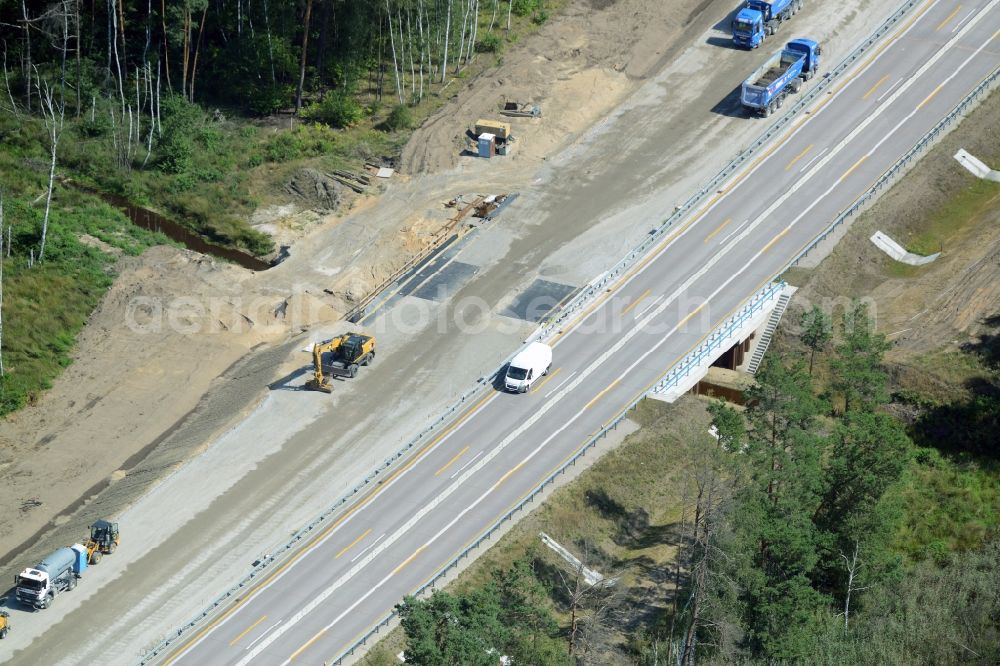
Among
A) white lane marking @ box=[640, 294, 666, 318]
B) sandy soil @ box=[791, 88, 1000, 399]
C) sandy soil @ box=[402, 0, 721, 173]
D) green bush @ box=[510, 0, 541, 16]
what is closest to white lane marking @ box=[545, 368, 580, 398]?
white lane marking @ box=[640, 294, 666, 318]

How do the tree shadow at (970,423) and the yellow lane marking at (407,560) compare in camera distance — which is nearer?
the yellow lane marking at (407,560)

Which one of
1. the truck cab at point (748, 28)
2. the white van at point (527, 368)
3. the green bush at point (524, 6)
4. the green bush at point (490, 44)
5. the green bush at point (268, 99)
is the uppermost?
the truck cab at point (748, 28)

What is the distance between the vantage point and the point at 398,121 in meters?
113

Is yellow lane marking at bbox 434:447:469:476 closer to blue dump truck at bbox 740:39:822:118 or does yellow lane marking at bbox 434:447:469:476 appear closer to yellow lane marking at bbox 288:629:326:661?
yellow lane marking at bbox 288:629:326:661

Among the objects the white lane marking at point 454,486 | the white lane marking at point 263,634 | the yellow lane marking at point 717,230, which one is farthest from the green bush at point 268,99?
the white lane marking at point 263,634

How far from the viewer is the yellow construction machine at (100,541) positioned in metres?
81.4

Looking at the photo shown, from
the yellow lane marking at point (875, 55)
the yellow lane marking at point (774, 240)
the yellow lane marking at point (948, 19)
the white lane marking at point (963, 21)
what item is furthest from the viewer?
the yellow lane marking at point (948, 19)

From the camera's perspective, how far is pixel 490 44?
391 ft

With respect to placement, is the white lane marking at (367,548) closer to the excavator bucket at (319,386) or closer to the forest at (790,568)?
the forest at (790,568)

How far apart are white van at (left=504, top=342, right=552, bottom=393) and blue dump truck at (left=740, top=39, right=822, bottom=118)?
2720cm

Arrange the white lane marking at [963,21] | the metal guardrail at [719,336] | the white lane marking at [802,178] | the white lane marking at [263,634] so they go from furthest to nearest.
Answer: the white lane marking at [963,21]
the white lane marking at [802,178]
the metal guardrail at [719,336]
the white lane marking at [263,634]

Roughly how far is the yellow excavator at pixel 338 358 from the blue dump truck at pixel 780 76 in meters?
32.5

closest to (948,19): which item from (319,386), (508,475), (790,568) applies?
(508,475)

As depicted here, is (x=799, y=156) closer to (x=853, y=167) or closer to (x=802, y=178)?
(x=802, y=178)
